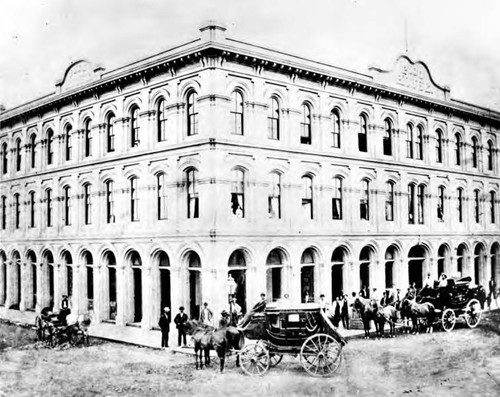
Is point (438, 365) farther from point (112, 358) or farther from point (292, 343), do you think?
point (112, 358)

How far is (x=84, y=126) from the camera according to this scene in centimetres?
2639

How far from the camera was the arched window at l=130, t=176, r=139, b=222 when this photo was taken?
23770 millimetres

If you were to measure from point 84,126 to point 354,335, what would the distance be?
1498 cm

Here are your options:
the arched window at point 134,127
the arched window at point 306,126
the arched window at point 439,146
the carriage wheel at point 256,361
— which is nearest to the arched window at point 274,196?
the arched window at point 306,126

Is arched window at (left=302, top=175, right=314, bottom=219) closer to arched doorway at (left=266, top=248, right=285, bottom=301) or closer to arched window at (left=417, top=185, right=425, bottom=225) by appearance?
arched doorway at (left=266, top=248, right=285, bottom=301)

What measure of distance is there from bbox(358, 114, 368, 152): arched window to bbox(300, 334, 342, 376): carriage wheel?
12194 mm

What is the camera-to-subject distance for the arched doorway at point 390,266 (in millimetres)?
27000

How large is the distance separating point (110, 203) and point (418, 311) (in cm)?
1336

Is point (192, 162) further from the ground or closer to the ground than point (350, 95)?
closer to the ground

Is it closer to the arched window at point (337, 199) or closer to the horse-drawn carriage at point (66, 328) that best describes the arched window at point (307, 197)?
the arched window at point (337, 199)

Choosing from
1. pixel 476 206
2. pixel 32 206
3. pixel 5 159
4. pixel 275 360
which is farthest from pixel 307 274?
pixel 5 159

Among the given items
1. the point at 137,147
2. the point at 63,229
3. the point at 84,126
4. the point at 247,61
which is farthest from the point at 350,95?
the point at 63,229

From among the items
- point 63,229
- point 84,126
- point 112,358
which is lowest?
point 112,358

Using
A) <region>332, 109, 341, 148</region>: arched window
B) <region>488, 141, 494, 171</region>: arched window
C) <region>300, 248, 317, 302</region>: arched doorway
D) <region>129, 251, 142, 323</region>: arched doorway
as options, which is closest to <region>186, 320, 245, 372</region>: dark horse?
<region>300, 248, 317, 302</region>: arched doorway
